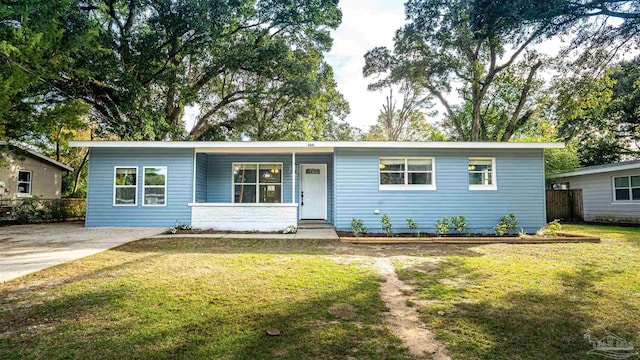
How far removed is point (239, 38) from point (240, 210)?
410 inches

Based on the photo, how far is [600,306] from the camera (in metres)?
3.57

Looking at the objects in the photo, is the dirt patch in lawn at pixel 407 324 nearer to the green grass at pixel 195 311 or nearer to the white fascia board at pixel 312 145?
the green grass at pixel 195 311

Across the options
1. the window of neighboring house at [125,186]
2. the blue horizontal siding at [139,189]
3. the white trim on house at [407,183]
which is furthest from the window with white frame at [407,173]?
the window of neighboring house at [125,186]

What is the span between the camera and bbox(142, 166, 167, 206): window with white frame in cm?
1029

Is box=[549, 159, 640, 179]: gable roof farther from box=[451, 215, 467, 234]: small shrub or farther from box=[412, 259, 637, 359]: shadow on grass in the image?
box=[412, 259, 637, 359]: shadow on grass

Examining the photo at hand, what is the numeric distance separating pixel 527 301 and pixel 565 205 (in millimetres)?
14553

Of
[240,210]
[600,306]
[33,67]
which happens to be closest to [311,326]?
[600,306]

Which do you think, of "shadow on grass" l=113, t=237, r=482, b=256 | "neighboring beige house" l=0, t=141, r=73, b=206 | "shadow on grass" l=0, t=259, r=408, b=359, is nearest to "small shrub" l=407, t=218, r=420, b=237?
"shadow on grass" l=113, t=237, r=482, b=256

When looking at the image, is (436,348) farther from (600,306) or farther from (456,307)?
(600,306)

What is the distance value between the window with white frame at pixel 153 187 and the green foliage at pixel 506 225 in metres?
10.1

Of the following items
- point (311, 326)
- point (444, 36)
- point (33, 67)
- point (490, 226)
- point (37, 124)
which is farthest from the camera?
point (444, 36)

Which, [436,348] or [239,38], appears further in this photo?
[239,38]

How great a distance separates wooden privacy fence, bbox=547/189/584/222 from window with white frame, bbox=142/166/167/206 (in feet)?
53.0

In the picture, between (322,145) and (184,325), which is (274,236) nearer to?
(322,145)
